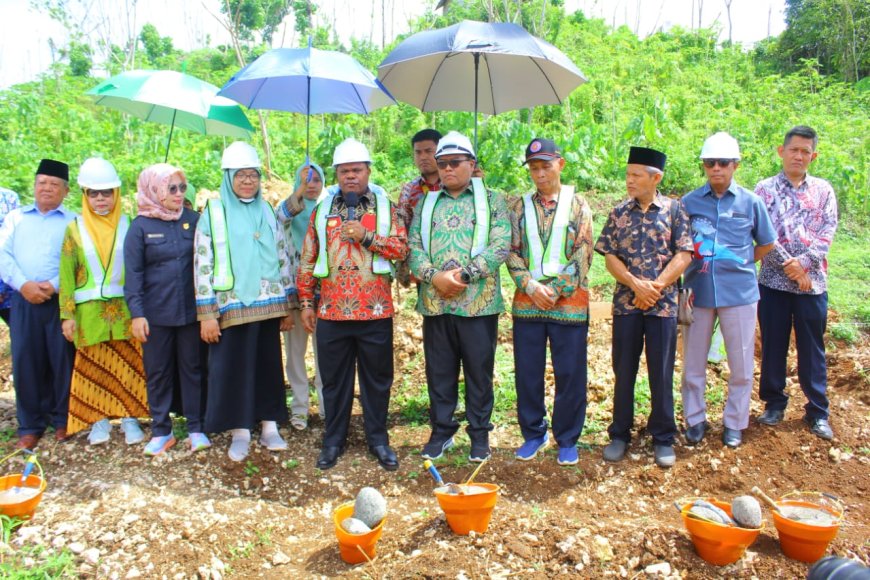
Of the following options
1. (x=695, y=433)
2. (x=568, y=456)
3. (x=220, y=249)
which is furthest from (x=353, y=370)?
(x=695, y=433)

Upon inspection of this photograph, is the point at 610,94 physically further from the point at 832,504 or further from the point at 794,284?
the point at 832,504

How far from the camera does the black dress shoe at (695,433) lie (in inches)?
169

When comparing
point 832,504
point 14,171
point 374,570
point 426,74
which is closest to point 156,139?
point 14,171

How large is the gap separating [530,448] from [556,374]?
51 centimetres

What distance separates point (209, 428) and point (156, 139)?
8123 mm

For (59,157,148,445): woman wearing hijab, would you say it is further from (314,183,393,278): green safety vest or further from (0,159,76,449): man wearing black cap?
(314,183,393,278): green safety vest

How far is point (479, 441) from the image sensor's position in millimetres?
4172

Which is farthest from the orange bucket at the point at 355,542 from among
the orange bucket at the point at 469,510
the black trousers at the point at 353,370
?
the black trousers at the point at 353,370

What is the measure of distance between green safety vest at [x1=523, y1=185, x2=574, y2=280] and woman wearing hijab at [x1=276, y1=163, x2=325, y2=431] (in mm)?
1474

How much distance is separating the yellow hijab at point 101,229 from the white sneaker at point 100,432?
1.09 meters

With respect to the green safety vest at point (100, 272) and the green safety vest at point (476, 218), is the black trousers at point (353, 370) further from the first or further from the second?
the green safety vest at point (100, 272)

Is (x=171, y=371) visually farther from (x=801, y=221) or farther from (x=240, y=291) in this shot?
(x=801, y=221)

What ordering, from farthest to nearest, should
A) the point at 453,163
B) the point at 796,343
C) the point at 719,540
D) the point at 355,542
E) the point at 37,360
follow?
the point at 37,360, the point at 796,343, the point at 453,163, the point at 355,542, the point at 719,540

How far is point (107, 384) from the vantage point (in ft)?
14.8
